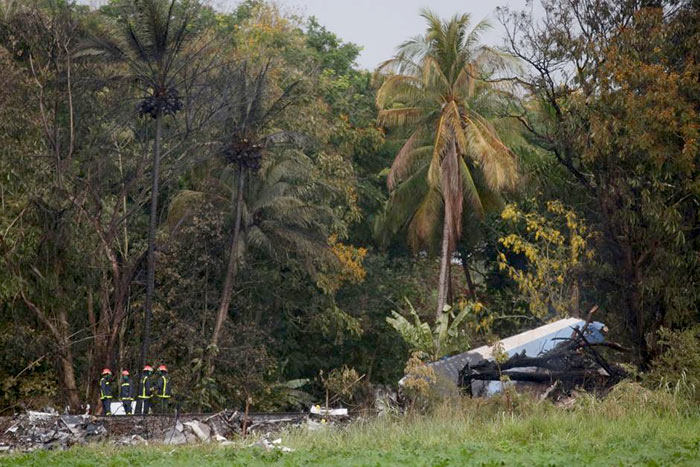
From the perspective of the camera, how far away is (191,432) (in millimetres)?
21016

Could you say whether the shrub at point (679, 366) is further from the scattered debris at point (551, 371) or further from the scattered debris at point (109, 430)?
the scattered debris at point (109, 430)

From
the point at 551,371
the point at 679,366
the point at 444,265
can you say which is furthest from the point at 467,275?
the point at 679,366

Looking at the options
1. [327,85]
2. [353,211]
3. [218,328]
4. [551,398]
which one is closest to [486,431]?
[551,398]

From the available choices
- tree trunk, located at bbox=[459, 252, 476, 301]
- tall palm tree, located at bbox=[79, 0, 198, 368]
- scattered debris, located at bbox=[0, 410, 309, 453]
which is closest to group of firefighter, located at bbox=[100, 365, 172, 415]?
tall palm tree, located at bbox=[79, 0, 198, 368]

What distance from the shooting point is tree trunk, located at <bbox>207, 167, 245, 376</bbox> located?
30641 mm

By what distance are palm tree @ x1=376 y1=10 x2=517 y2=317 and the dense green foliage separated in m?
0.09

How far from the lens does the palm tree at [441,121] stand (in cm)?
3325

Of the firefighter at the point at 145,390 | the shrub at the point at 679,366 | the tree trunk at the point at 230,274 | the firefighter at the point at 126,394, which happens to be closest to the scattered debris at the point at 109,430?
the firefighter at the point at 126,394

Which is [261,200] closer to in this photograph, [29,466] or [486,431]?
[486,431]

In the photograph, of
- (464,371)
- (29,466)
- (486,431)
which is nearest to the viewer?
(29,466)

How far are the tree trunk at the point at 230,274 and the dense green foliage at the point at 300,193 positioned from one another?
0.13 m

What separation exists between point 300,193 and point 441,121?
5.21m

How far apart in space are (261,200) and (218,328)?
13.6 feet

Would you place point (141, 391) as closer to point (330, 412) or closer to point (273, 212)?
point (330, 412)
